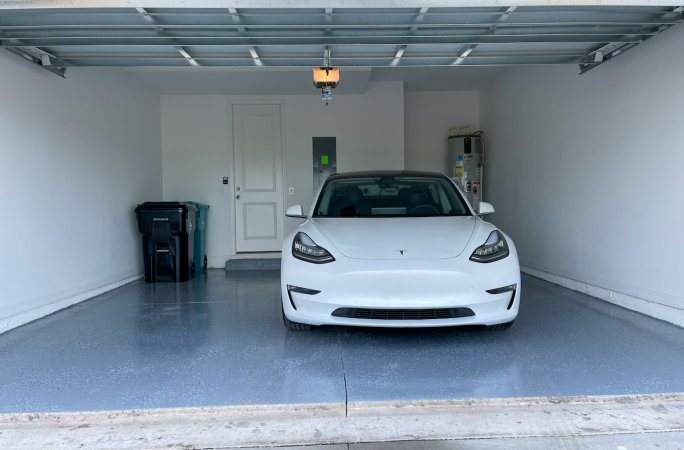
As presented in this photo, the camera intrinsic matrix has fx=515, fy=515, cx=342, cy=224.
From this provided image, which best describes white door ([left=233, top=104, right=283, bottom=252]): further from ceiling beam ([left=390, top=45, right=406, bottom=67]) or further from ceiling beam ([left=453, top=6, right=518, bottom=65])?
ceiling beam ([left=453, top=6, right=518, bottom=65])

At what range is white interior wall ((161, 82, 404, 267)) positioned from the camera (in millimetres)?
8016

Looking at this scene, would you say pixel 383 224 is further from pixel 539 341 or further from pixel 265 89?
pixel 265 89

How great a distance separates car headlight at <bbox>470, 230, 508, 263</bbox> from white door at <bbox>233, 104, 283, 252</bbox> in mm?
4919

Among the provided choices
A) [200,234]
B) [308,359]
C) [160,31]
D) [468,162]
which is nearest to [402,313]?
[308,359]

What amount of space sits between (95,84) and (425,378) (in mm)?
4960

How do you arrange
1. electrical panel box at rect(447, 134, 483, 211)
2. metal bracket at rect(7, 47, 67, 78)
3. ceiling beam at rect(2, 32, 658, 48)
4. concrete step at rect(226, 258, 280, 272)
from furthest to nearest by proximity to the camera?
electrical panel box at rect(447, 134, 483, 211) → concrete step at rect(226, 258, 280, 272) → metal bracket at rect(7, 47, 67, 78) → ceiling beam at rect(2, 32, 658, 48)

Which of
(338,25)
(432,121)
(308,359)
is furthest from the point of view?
(432,121)

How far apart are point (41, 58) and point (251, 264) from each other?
4018mm

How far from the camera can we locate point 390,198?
4.50 m

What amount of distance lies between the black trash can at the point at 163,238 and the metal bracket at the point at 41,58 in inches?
86.5

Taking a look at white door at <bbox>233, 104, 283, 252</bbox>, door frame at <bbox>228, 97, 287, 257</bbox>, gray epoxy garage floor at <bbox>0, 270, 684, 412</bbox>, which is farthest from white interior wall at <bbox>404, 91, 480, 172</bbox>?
gray epoxy garage floor at <bbox>0, 270, 684, 412</bbox>

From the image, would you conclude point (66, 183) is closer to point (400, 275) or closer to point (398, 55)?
point (398, 55)

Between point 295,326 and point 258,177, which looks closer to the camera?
point 295,326

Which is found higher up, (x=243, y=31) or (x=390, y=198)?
(x=243, y=31)
